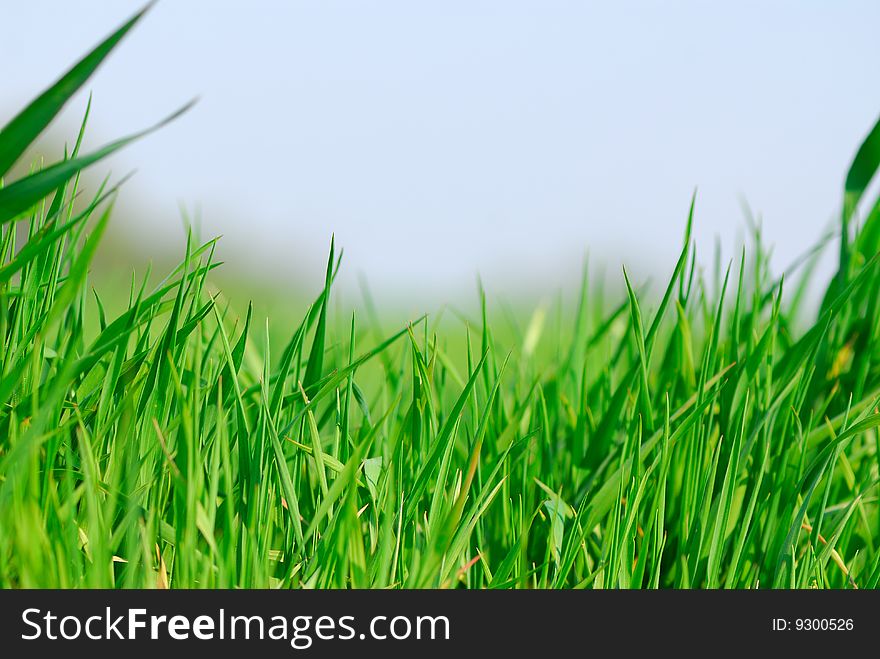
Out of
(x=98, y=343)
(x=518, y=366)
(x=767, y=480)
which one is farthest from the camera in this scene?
(x=518, y=366)

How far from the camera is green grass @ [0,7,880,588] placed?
52cm

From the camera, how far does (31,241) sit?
0.63 meters

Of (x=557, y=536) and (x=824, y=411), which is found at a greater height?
(x=824, y=411)

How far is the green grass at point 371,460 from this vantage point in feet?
1.72

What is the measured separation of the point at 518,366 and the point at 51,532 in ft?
1.73

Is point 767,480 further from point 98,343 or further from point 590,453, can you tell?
point 98,343

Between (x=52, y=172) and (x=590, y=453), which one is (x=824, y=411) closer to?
(x=590, y=453)

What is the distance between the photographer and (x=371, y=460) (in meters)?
0.65

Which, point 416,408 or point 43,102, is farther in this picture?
point 416,408
